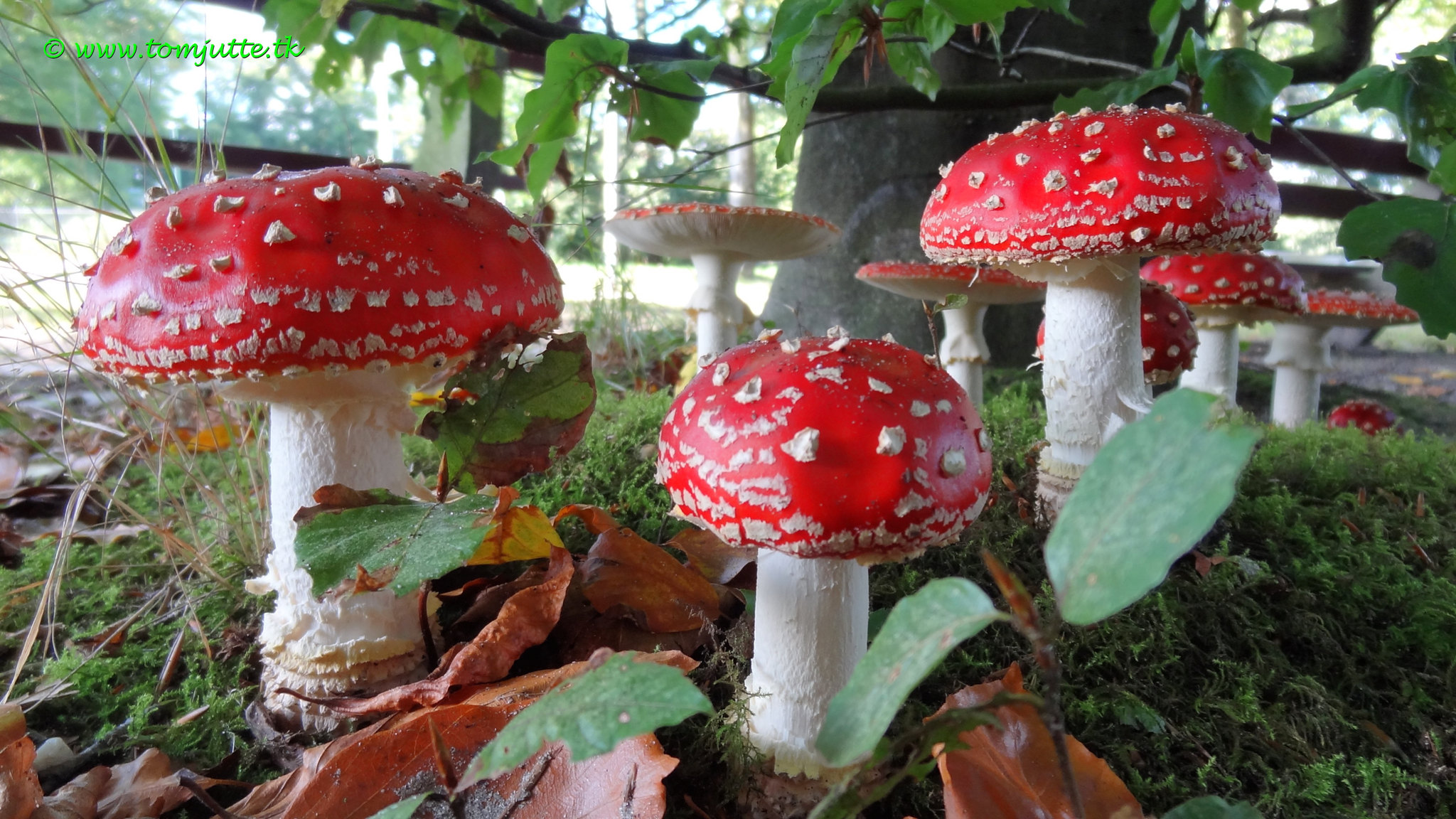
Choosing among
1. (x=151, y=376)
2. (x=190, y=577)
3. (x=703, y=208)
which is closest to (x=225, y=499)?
(x=190, y=577)

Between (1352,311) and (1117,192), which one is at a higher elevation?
(1117,192)

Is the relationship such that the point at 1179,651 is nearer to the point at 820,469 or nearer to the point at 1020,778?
the point at 1020,778

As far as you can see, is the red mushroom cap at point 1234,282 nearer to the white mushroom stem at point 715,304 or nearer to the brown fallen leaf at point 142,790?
the white mushroom stem at point 715,304

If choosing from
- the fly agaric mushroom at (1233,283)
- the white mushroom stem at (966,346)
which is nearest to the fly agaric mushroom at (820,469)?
the white mushroom stem at (966,346)

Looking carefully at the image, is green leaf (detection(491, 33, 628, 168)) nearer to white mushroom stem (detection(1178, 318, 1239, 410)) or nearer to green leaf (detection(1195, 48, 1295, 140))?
green leaf (detection(1195, 48, 1295, 140))

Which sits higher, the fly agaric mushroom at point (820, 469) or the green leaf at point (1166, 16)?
the green leaf at point (1166, 16)

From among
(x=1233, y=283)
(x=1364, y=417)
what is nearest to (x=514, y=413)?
(x=1233, y=283)

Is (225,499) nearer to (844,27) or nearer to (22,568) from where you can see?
(22,568)
